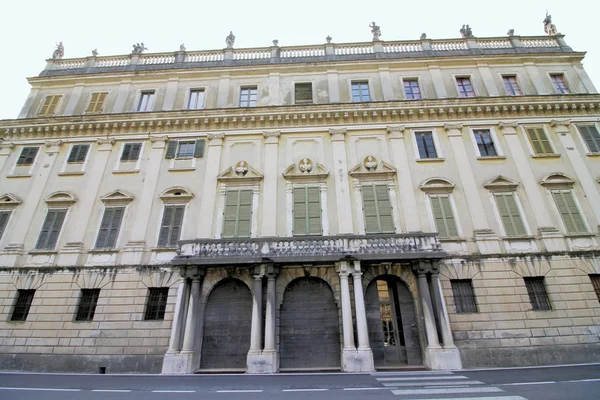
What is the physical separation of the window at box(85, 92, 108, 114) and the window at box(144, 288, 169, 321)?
12310 mm

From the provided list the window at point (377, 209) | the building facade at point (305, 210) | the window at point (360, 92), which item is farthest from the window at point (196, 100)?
the window at point (377, 209)

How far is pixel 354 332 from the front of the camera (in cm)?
1244

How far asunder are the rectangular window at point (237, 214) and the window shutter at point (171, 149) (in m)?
4.22

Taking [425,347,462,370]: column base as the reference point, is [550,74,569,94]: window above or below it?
above

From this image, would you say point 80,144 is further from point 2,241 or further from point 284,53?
point 284,53

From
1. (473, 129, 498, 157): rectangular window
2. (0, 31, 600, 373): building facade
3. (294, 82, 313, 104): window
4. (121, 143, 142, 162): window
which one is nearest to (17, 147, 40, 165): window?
(0, 31, 600, 373): building facade

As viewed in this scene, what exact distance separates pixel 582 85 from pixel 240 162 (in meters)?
20.8

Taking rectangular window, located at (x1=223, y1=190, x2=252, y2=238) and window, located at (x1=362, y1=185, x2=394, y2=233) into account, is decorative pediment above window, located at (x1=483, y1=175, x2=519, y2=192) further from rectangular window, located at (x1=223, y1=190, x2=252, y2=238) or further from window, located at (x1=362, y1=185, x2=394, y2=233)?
rectangular window, located at (x1=223, y1=190, x2=252, y2=238)

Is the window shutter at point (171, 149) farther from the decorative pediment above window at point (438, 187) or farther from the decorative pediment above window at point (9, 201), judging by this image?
the decorative pediment above window at point (438, 187)

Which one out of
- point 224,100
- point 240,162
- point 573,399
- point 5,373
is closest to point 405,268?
point 573,399

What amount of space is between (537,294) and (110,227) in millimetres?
20464

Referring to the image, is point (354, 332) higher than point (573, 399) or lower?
higher

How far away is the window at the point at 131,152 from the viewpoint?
17138 mm

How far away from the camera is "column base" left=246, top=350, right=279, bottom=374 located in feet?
38.2
